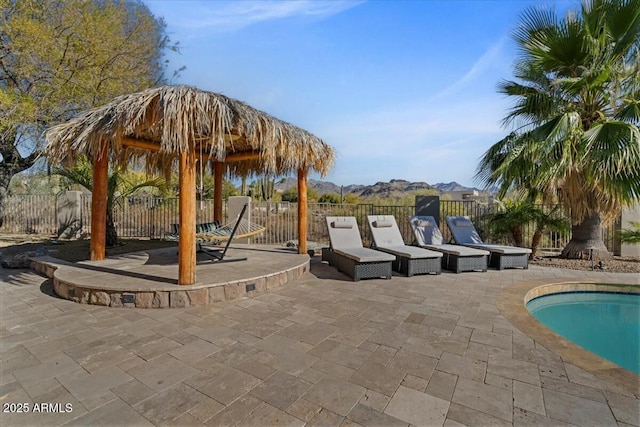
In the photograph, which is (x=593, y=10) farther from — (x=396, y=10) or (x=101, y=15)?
(x=101, y=15)

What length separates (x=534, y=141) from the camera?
7.11m

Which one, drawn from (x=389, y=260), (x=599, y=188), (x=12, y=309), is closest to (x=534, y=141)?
(x=599, y=188)

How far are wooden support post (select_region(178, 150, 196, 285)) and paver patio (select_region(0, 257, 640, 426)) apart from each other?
572 millimetres

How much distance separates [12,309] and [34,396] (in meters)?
3.05

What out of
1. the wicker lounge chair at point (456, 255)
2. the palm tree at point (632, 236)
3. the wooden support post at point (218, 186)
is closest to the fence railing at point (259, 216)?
the wooden support post at point (218, 186)

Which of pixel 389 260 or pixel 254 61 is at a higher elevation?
pixel 254 61

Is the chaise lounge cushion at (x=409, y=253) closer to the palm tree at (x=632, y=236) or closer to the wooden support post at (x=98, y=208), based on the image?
the palm tree at (x=632, y=236)

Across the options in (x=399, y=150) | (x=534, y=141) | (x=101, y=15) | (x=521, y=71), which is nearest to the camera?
(x=534, y=141)

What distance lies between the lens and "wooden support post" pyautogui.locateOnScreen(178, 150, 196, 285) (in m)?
4.78

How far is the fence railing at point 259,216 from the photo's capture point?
11172mm

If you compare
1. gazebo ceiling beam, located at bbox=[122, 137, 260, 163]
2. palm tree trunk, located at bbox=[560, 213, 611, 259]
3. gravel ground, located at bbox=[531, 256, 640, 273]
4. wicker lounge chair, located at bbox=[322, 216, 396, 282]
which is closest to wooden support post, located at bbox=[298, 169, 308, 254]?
wicker lounge chair, located at bbox=[322, 216, 396, 282]

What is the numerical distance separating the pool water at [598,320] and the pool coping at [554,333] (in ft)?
0.46

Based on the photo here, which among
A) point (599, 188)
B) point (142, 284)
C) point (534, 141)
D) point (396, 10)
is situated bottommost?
point (142, 284)

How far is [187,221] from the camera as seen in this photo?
484 centimetres
